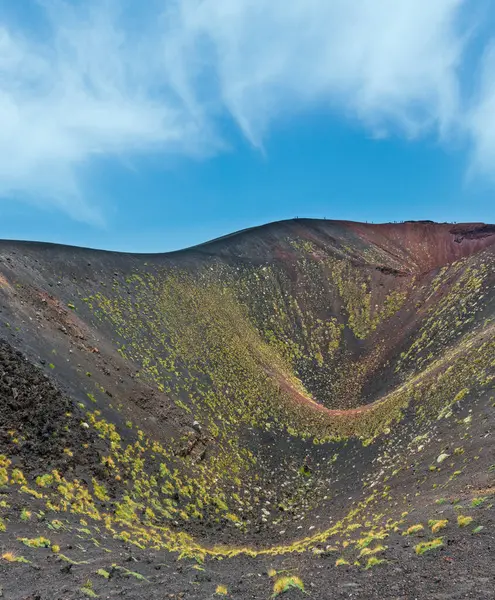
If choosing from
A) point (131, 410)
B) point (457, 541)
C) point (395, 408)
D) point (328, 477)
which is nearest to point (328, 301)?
point (395, 408)

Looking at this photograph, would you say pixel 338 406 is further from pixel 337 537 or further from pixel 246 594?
pixel 246 594

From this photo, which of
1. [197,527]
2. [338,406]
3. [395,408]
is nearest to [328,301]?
[338,406]

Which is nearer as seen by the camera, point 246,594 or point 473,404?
point 246,594

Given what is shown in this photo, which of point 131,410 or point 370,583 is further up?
point 131,410

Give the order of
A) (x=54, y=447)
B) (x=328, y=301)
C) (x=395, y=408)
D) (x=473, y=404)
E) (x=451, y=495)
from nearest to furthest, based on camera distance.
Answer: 1. (x=451, y=495)
2. (x=54, y=447)
3. (x=473, y=404)
4. (x=395, y=408)
5. (x=328, y=301)

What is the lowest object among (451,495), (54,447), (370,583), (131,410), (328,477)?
(370,583)

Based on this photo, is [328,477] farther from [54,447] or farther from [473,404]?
[54,447]

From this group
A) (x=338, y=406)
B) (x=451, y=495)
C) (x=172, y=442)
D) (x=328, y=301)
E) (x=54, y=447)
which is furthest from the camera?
(x=328, y=301)

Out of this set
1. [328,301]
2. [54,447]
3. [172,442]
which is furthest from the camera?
[328,301]

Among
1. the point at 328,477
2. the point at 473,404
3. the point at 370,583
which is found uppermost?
the point at 473,404
